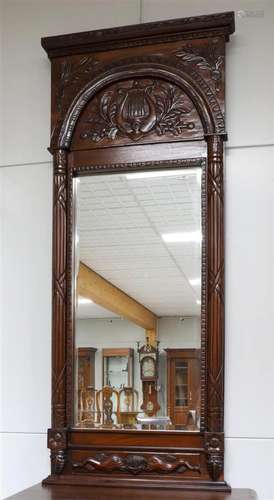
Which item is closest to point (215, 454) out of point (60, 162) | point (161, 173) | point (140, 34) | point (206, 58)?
point (161, 173)

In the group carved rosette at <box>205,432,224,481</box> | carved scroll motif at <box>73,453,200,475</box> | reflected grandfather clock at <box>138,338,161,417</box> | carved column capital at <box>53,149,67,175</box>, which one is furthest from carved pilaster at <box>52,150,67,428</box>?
carved rosette at <box>205,432,224,481</box>

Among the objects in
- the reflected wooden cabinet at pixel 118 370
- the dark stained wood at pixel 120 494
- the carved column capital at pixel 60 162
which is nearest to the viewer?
the dark stained wood at pixel 120 494

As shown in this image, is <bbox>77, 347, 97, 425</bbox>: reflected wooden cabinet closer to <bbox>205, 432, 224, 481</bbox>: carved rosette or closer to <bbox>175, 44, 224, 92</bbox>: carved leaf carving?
<bbox>205, 432, 224, 481</bbox>: carved rosette

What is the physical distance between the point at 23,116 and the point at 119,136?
399 mm

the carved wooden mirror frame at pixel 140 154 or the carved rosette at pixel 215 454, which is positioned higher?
the carved wooden mirror frame at pixel 140 154

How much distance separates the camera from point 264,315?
92.0 inches

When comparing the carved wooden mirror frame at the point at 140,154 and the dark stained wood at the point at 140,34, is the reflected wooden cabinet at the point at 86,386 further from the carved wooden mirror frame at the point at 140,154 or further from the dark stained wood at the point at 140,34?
the dark stained wood at the point at 140,34

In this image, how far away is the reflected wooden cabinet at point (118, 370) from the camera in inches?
93.3

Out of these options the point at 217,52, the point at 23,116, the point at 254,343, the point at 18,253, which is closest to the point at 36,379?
the point at 18,253

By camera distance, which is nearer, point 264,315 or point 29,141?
point 264,315

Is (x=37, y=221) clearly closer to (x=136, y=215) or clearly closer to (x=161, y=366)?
(x=136, y=215)

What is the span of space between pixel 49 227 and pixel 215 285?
2.07 feet

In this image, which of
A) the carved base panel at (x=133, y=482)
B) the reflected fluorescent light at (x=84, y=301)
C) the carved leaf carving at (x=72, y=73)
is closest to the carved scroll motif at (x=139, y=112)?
the carved leaf carving at (x=72, y=73)

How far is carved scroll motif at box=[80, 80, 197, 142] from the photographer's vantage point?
2.44 m
